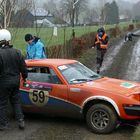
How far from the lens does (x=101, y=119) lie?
7.88 m

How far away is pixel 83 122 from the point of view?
866 centimetres

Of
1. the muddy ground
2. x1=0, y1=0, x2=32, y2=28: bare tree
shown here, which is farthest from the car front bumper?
x1=0, y1=0, x2=32, y2=28: bare tree

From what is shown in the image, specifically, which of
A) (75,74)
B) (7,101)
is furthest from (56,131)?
(75,74)

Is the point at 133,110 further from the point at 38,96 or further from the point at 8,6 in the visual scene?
the point at 8,6

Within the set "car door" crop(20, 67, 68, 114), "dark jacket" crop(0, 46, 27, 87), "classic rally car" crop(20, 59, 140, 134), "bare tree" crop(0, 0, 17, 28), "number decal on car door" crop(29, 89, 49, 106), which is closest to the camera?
"classic rally car" crop(20, 59, 140, 134)

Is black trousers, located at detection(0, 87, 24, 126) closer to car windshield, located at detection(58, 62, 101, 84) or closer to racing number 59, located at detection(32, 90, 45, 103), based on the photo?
racing number 59, located at detection(32, 90, 45, 103)

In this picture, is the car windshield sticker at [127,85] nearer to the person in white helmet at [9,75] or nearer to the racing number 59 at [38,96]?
the racing number 59 at [38,96]

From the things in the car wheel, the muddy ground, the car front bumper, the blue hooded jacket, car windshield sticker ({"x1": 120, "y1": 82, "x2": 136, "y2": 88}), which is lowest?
the muddy ground

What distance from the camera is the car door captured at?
325 inches

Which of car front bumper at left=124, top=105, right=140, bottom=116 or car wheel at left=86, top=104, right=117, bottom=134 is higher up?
car front bumper at left=124, top=105, right=140, bottom=116

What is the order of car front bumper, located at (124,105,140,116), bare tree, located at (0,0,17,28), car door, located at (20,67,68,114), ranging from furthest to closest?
bare tree, located at (0,0,17,28) < car door, located at (20,67,68,114) < car front bumper, located at (124,105,140,116)

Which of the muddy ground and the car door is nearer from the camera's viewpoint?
the muddy ground

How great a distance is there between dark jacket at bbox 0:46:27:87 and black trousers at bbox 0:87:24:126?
0.15 metres

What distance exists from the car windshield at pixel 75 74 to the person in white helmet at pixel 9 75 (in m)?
0.85
